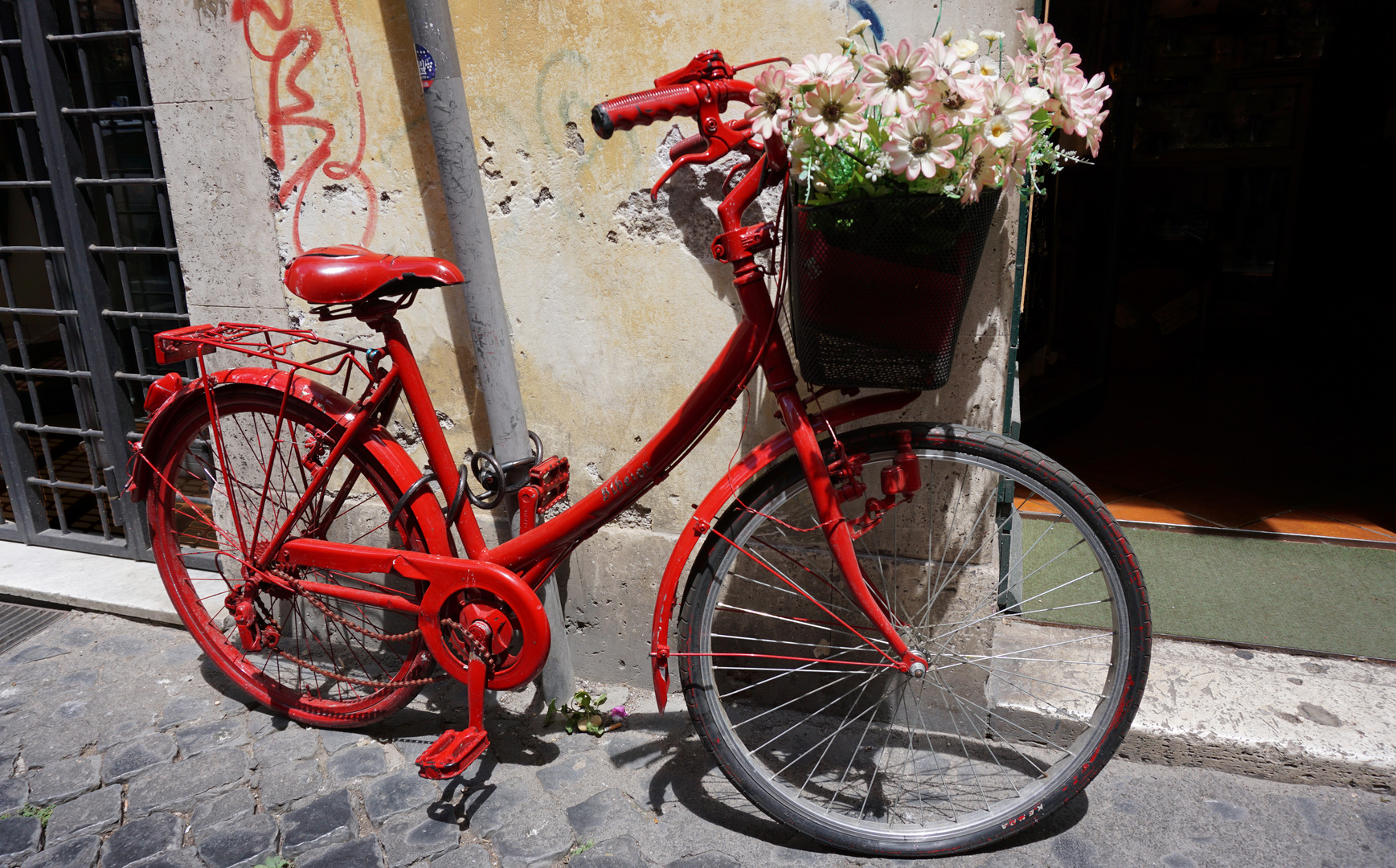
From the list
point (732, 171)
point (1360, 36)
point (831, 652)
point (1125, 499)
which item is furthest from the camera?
point (1360, 36)

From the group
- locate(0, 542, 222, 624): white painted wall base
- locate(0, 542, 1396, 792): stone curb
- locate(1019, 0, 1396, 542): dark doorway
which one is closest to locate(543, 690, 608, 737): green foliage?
locate(0, 542, 1396, 792): stone curb

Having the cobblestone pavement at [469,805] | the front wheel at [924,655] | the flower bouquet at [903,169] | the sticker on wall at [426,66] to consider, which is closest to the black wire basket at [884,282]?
the flower bouquet at [903,169]

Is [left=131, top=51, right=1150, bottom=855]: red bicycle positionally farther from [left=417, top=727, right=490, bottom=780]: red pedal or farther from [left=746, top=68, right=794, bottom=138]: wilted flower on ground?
[left=746, top=68, right=794, bottom=138]: wilted flower on ground

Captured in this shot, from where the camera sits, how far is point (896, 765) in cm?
258

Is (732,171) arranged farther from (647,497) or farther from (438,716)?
(438,716)

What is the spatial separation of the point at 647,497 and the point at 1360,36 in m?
8.19

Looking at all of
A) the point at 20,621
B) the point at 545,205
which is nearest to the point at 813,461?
the point at 545,205

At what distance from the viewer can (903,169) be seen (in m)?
1.67

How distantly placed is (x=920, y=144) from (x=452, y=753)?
191 cm

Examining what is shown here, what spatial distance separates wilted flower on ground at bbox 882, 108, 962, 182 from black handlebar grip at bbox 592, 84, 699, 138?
466mm

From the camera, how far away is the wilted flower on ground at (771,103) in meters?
1.75

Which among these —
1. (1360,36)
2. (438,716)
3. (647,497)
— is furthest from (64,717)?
(1360,36)

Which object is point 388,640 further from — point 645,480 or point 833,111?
point 833,111

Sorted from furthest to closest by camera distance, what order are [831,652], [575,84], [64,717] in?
[64,717]
[831,652]
[575,84]
